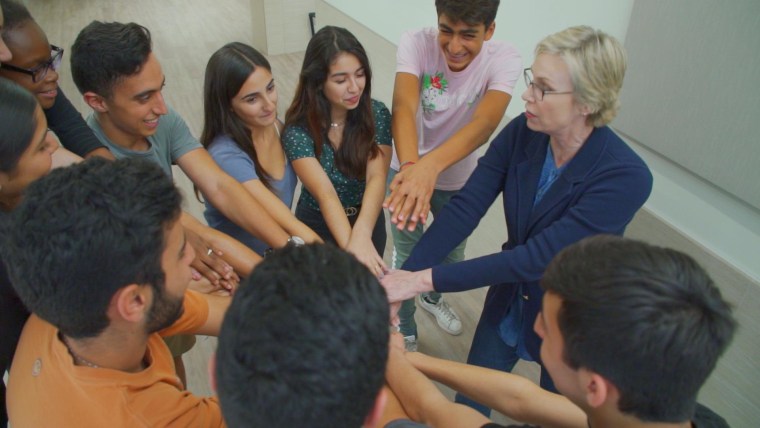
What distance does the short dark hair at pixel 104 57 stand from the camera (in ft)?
4.97

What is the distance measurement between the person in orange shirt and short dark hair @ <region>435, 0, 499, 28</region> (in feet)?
3.82

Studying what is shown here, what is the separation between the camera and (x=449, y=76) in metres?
1.95

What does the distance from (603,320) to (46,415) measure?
951 millimetres

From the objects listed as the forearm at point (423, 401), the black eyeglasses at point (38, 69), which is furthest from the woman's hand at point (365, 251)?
the black eyeglasses at point (38, 69)

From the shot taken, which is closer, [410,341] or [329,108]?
[329,108]

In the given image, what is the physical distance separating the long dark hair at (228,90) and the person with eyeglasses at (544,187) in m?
0.70

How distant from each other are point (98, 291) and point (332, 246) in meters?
0.43

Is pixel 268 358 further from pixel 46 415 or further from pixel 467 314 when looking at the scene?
pixel 467 314

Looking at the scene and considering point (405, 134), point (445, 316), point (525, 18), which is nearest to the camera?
point (405, 134)

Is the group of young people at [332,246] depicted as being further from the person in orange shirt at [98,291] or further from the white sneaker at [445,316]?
the white sneaker at [445,316]

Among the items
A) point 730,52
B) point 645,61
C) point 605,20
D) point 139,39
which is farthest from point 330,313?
point 605,20

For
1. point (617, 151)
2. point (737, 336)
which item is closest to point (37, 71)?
point (617, 151)

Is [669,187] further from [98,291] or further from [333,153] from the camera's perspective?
[98,291]

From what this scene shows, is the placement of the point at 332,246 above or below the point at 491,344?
above
